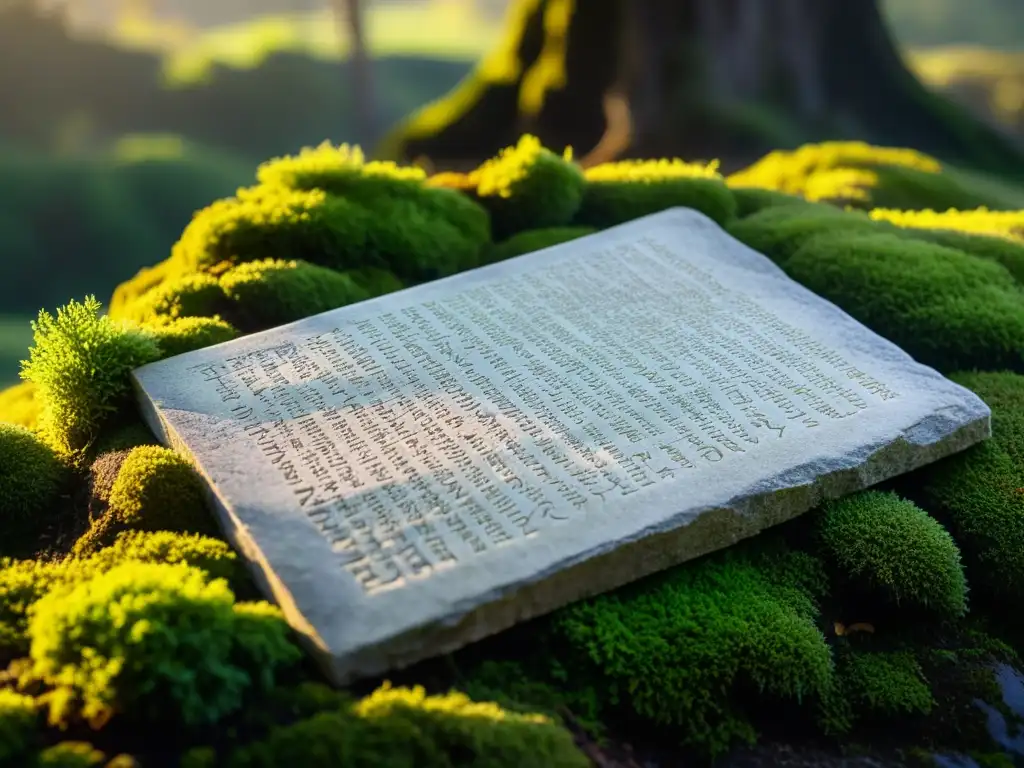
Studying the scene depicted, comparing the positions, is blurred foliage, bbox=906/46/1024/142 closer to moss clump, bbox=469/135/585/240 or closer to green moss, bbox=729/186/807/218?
green moss, bbox=729/186/807/218

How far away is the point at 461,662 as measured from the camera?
259 centimetres

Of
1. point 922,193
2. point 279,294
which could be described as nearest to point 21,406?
point 279,294

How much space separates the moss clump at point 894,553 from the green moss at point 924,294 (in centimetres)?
110

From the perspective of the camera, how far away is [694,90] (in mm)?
8625

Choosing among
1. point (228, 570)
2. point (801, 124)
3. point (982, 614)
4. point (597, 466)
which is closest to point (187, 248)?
point (228, 570)

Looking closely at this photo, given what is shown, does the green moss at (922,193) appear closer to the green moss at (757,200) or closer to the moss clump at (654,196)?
the green moss at (757,200)

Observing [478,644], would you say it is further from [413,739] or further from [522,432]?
[522,432]

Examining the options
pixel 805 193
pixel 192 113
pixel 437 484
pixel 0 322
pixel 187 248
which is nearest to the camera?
pixel 437 484

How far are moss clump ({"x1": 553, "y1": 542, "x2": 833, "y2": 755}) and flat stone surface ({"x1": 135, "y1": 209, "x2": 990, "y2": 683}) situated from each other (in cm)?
9

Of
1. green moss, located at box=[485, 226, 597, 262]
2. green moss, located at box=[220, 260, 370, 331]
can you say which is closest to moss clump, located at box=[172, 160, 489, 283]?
green moss, located at box=[485, 226, 597, 262]

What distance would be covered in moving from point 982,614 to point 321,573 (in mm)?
2077

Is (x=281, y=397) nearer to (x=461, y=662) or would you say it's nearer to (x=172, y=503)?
(x=172, y=503)

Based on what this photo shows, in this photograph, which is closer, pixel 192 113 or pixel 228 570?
pixel 228 570

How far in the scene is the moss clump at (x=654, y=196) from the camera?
482 centimetres
